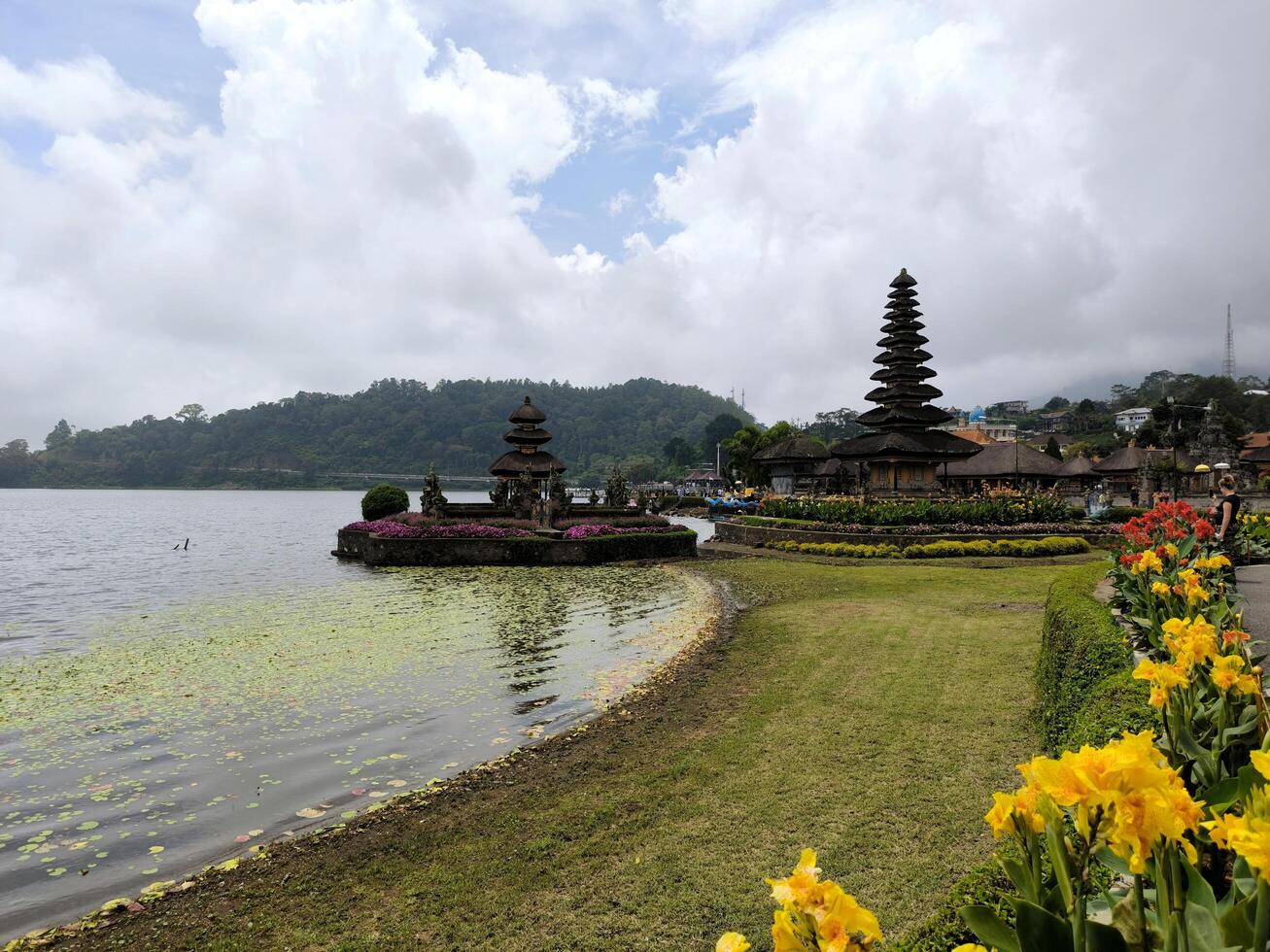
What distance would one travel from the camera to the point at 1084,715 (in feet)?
14.2

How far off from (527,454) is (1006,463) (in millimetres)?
27705

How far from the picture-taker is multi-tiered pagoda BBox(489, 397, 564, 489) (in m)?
33.1

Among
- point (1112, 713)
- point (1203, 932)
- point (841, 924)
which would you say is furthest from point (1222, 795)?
point (1112, 713)

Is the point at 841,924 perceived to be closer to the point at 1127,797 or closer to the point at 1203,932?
the point at 1127,797

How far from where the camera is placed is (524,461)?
34.0 metres

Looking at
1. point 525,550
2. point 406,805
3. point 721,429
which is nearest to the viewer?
point 406,805

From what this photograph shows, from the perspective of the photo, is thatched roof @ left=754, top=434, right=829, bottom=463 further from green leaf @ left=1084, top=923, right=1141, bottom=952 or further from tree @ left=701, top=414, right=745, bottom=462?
tree @ left=701, top=414, right=745, bottom=462

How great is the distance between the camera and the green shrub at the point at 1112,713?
146 inches

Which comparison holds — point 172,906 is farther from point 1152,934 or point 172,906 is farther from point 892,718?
point 892,718

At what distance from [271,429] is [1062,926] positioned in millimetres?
171432

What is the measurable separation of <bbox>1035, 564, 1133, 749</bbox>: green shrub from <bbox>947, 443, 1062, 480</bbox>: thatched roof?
36355 millimetres

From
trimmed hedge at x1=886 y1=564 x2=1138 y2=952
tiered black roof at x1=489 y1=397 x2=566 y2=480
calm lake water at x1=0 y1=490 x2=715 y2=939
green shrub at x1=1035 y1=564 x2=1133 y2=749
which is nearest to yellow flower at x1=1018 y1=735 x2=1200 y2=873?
trimmed hedge at x1=886 y1=564 x2=1138 y2=952

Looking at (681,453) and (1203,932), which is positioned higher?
(681,453)

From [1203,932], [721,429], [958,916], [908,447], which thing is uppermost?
[721,429]
